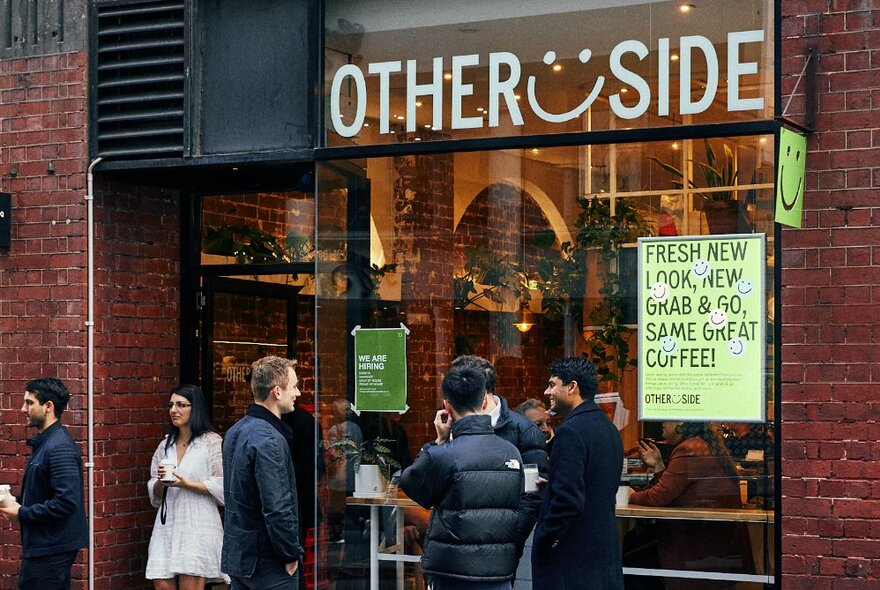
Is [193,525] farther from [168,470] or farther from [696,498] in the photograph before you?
[696,498]

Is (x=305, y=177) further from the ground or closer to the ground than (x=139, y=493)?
further from the ground

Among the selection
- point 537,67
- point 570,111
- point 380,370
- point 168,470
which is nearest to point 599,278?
point 570,111

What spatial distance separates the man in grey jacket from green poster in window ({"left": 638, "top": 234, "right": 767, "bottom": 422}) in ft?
7.54

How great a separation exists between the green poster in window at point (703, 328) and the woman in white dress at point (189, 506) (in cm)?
303

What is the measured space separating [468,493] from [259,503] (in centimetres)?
126

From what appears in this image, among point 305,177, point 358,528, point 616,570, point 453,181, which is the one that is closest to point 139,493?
point 358,528

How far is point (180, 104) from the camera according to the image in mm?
9789

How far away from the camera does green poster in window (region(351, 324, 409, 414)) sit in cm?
925

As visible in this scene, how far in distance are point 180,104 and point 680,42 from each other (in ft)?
11.7

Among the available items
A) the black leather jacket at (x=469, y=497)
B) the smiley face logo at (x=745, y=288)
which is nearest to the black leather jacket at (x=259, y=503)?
the black leather jacket at (x=469, y=497)

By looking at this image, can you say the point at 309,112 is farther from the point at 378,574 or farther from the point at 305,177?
the point at 378,574

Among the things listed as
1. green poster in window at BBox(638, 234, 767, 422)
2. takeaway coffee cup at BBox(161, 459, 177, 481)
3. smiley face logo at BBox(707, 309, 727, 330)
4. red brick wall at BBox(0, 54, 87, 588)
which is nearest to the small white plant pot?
takeaway coffee cup at BBox(161, 459, 177, 481)

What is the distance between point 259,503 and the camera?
7383mm

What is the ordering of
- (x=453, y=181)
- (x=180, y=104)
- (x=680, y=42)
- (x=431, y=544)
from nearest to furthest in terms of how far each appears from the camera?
(x=431, y=544), (x=680, y=42), (x=453, y=181), (x=180, y=104)
